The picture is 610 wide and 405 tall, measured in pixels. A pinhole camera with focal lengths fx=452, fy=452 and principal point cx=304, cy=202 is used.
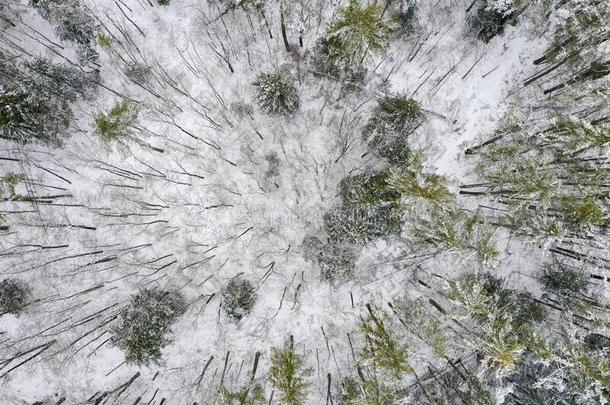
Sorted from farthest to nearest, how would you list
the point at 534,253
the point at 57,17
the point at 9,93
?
1. the point at 534,253
2. the point at 57,17
3. the point at 9,93

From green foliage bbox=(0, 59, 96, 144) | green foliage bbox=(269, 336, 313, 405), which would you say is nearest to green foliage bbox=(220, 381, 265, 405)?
green foliage bbox=(269, 336, 313, 405)

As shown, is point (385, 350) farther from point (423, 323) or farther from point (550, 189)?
point (550, 189)

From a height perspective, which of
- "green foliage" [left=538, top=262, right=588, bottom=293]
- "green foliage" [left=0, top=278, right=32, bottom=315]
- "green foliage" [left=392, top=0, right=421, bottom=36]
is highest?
"green foliage" [left=392, top=0, right=421, bottom=36]

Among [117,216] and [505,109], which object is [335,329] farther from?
[505,109]

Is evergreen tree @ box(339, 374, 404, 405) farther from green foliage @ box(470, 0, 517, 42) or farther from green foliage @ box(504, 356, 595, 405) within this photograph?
green foliage @ box(470, 0, 517, 42)

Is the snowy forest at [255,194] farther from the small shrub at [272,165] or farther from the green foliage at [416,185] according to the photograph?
the green foliage at [416,185]

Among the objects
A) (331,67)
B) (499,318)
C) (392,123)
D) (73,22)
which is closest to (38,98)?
(73,22)

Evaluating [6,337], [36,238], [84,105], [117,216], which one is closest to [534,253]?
[117,216]
